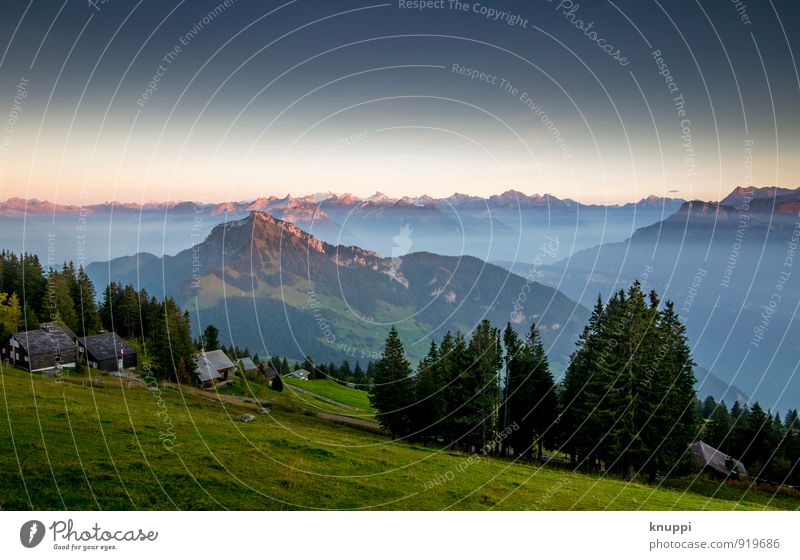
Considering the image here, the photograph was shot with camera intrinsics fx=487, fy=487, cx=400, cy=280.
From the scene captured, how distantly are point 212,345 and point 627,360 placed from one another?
50.9m

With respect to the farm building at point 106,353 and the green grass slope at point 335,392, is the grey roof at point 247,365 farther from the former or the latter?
the farm building at point 106,353

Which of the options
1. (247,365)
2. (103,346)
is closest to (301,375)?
(247,365)

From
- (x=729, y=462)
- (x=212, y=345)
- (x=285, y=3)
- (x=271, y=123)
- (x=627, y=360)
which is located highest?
(x=285, y=3)

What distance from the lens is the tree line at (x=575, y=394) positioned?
70.9ft

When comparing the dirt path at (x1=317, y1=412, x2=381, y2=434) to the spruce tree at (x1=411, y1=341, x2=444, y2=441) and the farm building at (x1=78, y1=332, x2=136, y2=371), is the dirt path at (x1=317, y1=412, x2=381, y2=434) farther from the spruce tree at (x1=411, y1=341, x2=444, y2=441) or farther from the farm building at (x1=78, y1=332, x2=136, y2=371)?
the farm building at (x1=78, y1=332, x2=136, y2=371)

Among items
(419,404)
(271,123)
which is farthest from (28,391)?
(419,404)

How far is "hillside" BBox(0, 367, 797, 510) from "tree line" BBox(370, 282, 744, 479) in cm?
462

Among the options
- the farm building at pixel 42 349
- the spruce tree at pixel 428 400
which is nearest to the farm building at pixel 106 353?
the farm building at pixel 42 349

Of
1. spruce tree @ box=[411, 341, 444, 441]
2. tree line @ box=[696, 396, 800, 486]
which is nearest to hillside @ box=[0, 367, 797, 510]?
spruce tree @ box=[411, 341, 444, 441]

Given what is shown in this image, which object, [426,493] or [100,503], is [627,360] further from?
[100,503]

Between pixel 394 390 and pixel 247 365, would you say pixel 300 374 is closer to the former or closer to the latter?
pixel 247 365

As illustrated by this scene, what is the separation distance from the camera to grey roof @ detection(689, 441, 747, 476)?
3284 cm

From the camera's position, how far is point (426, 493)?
1400cm

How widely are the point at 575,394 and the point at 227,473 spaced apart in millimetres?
19457
